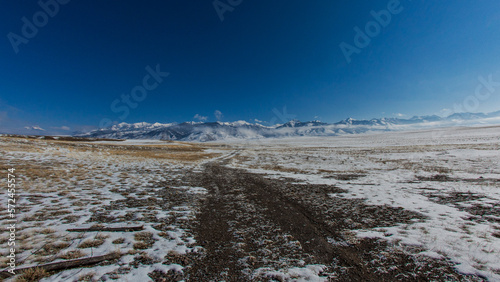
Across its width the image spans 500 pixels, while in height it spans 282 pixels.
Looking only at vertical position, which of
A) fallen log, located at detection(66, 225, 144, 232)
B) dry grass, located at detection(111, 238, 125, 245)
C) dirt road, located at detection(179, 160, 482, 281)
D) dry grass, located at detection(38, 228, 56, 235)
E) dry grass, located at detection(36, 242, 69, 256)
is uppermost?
dry grass, located at detection(38, 228, 56, 235)

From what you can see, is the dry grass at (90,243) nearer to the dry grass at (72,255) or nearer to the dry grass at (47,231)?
the dry grass at (72,255)

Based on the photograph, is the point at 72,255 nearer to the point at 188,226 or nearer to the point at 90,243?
the point at 90,243

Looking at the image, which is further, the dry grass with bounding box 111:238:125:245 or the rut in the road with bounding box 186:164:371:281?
the dry grass with bounding box 111:238:125:245

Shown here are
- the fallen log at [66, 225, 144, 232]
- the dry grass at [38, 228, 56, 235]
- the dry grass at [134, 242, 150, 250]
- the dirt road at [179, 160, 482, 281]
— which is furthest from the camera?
the fallen log at [66, 225, 144, 232]

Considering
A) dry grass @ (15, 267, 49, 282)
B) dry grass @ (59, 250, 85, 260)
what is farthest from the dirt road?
dry grass @ (15, 267, 49, 282)

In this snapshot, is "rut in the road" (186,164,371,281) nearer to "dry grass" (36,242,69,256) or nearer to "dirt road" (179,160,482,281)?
"dirt road" (179,160,482,281)

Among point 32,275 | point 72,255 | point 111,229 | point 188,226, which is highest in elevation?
point 32,275

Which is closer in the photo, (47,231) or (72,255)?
(72,255)

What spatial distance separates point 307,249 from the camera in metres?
5.71

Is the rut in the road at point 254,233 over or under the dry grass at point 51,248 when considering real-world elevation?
under

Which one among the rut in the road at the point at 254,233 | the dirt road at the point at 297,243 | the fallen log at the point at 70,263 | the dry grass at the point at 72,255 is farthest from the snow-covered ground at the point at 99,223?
the dirt road at the point at 297,243

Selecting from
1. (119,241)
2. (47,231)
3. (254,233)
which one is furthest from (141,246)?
(254,233)

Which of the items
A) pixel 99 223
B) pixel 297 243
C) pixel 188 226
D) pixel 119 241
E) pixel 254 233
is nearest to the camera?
pixel 119 241

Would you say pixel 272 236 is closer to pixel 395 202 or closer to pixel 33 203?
pixel 395 202
